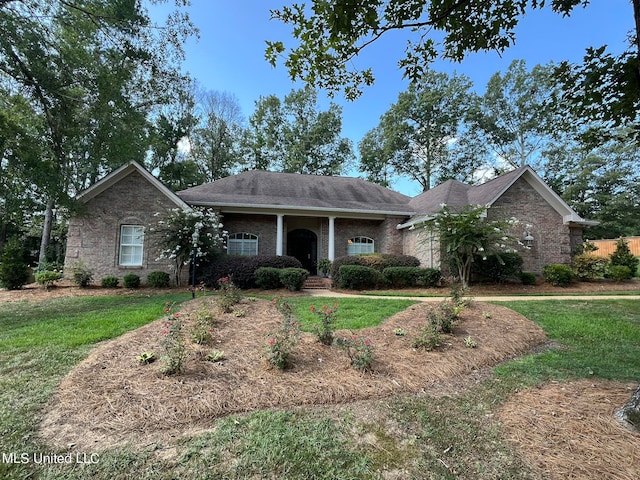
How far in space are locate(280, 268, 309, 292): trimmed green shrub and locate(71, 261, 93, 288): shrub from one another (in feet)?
23.3

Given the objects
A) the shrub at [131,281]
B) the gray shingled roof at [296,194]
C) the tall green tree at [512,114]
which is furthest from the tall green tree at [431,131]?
the shrub at [131,281]

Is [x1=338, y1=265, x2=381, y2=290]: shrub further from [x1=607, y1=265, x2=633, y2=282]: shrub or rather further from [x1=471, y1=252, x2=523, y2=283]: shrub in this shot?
→ [x1=607, y1=265, x2=633, y2=282]: shrub

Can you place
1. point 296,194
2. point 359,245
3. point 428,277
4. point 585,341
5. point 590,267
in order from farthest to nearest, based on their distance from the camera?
point 296,194
point 359,245
point 590,267
point 428,277
point 585,341

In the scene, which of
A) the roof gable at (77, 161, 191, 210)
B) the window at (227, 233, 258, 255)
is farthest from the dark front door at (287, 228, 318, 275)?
the roof gable at (77, 161, 191, 210)

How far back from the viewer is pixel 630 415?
2307 millimetres

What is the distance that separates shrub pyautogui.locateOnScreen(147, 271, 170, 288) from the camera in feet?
35.9

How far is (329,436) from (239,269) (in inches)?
350

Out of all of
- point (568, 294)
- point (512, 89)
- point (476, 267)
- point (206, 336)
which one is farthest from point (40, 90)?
point (512, 89)

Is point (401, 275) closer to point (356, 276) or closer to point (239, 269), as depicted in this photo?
point (356, 276)

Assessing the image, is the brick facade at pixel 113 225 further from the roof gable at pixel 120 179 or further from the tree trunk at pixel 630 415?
the tree trunk at pixel 630 415

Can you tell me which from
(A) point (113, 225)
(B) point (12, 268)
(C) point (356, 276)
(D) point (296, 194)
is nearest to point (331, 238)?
(D) point (296, 194)

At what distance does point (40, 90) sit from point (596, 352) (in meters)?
13.9

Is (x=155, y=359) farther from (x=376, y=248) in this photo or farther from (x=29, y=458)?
(x=376, y=248)

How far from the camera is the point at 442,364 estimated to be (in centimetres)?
361
